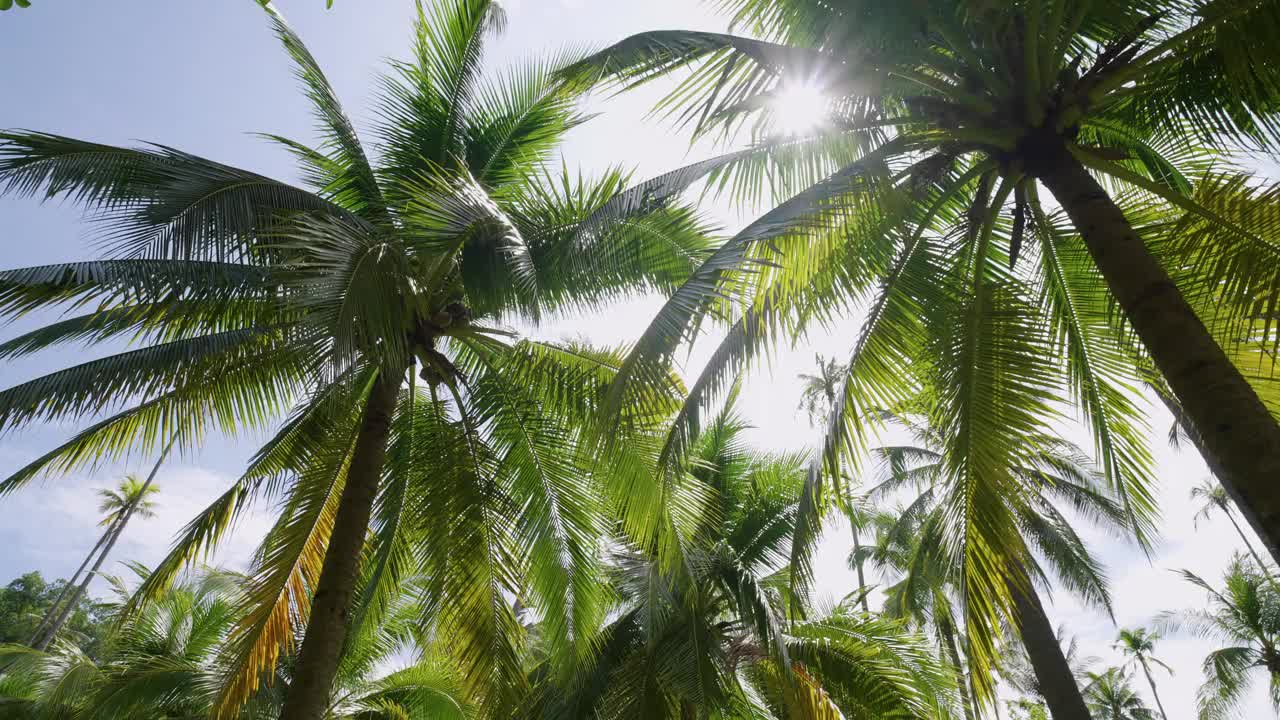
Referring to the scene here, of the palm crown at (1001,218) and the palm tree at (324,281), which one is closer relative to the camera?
the palm crown at (1001,218)

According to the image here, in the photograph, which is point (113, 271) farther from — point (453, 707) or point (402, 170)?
point (453, 707)

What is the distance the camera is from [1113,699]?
124ft

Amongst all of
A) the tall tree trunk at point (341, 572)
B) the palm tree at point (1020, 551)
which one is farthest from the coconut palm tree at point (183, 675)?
the palm tree at point (1020, 551)

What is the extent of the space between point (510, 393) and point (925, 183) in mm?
4379

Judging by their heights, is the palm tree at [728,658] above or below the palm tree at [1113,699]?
below

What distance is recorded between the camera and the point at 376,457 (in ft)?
21.8

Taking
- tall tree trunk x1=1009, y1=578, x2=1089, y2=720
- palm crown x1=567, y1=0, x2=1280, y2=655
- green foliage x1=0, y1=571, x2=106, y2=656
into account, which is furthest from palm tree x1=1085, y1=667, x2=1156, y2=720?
green foliage x1=0, y1=571, x2=106, y2=656

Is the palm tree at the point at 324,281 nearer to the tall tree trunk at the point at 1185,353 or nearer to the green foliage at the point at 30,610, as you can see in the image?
the tall tree trunk at the point at 1185,353

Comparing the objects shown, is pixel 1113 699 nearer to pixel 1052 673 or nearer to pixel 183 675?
pixel 1052 673

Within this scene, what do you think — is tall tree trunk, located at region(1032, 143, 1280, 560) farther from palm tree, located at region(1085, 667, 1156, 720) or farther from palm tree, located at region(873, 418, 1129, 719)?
palm tree, located at region(1085, 667, 1156, 720)

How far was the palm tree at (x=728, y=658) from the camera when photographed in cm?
864

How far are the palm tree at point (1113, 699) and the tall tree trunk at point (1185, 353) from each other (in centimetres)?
4140

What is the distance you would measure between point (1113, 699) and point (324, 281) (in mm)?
45410

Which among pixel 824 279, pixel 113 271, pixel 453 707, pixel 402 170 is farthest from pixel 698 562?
pixel 453 707
